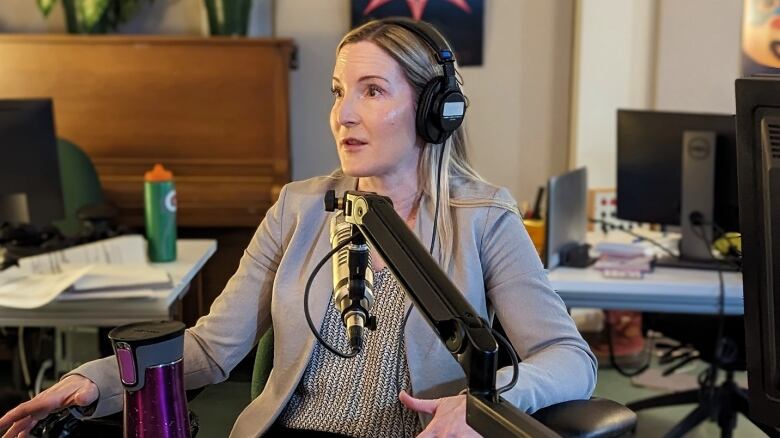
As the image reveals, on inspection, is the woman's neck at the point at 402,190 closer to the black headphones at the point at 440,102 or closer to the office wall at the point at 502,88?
the black headphones at the point at 440,102

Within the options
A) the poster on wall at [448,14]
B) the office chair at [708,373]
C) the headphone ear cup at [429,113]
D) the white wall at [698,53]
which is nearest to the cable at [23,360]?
the headphone ear cup at [429,113]

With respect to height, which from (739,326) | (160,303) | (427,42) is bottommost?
(739,326)

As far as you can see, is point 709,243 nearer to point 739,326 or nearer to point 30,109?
point 739,326

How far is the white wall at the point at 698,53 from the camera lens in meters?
3.41

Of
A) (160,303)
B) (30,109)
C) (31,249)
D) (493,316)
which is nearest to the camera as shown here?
(493,316)

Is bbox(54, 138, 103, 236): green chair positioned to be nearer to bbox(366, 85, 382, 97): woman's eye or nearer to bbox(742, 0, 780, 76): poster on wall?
bbox(366, 85, 382, 97): woman's eye

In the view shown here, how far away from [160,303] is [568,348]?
955mm

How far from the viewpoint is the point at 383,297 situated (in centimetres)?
139

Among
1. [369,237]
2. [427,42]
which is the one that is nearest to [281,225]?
[427,42]

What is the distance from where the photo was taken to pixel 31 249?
2131 mm

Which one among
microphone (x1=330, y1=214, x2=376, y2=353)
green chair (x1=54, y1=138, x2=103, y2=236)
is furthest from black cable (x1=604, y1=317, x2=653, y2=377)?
microphone (x1=330, y1=214, x2=376, y2=353)

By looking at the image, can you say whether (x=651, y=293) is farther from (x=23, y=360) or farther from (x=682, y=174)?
(x=23, y=360)

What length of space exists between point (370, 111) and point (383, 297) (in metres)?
0.30

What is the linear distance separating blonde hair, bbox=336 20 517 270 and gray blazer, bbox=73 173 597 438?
1 centimetres
